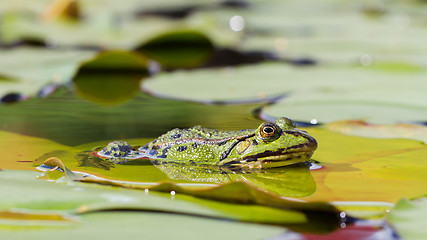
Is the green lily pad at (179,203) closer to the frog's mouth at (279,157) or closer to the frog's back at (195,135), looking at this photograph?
the frog's mouth at (279,157)

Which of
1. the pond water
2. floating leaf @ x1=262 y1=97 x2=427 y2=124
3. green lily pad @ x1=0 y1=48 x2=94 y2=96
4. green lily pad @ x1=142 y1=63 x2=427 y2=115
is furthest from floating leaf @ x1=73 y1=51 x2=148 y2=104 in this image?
floating leaf @ x1=262 y1=97 x2=427 y2=124

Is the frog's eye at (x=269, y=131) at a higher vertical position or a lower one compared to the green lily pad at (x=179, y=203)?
higher

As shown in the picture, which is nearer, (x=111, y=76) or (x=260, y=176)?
(x=260, y=176)

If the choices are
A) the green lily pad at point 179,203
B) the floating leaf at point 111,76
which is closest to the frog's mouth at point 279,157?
the green lily pad at point 179,203

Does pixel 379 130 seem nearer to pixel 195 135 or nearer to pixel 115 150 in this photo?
pixel 195 135

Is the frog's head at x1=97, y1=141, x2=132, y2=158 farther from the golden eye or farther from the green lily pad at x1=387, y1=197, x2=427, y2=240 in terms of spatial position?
the green lily pad at x1=387, y1=197, x2=427, y2=240

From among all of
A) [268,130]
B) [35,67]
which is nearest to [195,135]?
[268,130]

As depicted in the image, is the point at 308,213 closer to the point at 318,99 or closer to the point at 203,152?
the point at 203,152
